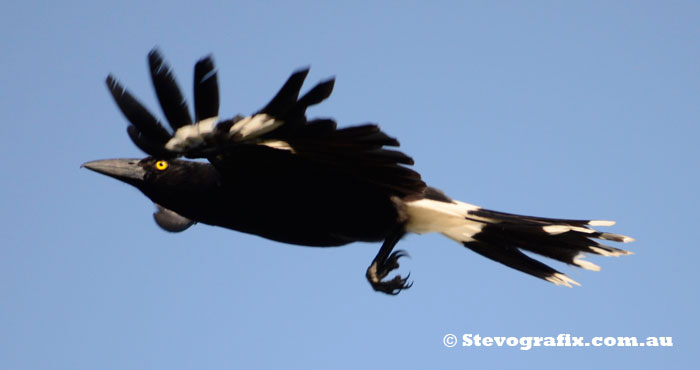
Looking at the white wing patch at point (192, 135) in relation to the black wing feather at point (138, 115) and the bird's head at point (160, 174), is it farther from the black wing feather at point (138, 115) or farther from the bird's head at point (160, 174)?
the bird's head at point (160, 174)

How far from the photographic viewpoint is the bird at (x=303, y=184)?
172 inches

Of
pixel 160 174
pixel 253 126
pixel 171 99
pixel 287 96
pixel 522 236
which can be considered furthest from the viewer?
pixel 522 236

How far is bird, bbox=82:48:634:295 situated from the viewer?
4371mm

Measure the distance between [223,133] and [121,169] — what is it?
96 centimetres

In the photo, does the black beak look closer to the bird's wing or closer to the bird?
the bird

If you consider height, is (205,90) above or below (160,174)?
above

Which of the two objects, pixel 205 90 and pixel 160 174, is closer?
pixel 205 90

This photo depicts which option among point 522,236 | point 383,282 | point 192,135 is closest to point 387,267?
point 383,282

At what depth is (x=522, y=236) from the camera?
5.31 m

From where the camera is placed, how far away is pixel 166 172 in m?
4.94

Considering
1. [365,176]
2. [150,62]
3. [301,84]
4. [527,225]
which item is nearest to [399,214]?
[365,176]

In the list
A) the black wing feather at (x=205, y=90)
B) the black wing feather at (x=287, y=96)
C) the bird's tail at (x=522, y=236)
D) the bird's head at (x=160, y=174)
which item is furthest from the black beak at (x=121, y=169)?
the bird's tail at (x=522, y=236)

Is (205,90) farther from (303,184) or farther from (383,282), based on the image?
(383,282)

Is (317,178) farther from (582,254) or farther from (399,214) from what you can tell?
(582,254)
